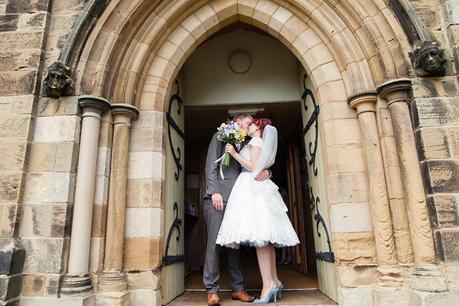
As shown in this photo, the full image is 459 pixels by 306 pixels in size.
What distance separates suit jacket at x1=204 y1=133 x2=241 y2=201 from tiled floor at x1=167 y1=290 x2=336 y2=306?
37.2 inches

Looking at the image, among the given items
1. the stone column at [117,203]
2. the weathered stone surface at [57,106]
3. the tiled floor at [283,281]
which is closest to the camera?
the stone column at [117,203]

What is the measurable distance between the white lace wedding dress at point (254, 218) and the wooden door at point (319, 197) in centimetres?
42

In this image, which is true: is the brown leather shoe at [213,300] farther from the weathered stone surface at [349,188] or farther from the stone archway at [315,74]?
the weathered stone surface at [349,188]

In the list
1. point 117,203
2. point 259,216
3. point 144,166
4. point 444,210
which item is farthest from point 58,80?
point 444,210

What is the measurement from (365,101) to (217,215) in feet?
5.37

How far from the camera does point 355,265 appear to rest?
8.71 feet

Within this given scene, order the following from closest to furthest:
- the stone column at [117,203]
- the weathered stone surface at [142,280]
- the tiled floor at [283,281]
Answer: the stone column at [117,203] < the weathered stone surface at [142,280] < the tiled floor at [283,281]

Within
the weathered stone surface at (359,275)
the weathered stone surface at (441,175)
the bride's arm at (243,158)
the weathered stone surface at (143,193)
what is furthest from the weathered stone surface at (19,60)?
the weathered stone surface at (441,175)

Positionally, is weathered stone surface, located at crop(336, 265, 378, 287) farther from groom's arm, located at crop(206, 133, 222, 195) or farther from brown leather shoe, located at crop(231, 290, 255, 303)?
groom's arm, located at crop(206, 133, 222, 195)

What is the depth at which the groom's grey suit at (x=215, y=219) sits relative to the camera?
2932 mm

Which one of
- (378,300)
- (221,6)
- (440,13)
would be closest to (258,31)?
(221,6)

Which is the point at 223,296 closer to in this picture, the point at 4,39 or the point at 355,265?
the point at 355,265

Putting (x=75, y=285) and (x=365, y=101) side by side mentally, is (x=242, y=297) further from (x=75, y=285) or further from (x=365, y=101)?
(x=365, y=101)

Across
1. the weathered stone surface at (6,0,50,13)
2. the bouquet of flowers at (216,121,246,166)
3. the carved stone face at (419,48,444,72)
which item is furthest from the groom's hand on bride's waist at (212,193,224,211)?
the weathered stone surface at (6,0,50,13)
